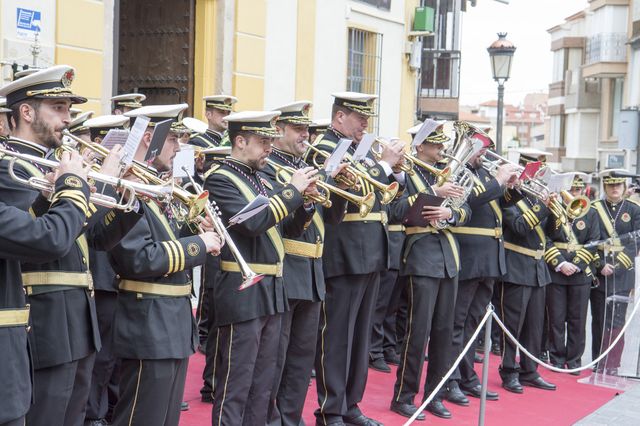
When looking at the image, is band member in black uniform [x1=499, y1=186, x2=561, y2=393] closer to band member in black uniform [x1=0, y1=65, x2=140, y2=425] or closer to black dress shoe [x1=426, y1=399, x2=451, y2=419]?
black dress shoe [x1=426, y1=399, x2=451, y2=419]

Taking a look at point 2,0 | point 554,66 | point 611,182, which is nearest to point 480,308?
point 611,182

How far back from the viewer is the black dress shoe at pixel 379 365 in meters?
8.70

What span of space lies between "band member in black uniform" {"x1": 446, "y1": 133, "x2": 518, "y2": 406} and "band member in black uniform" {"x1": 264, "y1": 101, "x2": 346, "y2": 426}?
178 cm

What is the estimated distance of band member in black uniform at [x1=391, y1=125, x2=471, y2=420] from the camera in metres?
7.17

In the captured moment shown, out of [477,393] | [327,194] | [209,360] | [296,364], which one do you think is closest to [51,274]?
[327,194]

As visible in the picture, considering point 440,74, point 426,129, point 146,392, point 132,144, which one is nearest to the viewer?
point 132,144

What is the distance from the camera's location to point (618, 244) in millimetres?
9883

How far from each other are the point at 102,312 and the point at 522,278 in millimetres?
3987

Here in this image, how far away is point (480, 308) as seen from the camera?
807 centimetres

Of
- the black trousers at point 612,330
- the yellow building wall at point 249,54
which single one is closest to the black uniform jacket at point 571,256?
the black trousers at point 612,330

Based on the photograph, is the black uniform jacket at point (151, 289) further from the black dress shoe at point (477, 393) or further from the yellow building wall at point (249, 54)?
the yellow building wall at point (249, 54)

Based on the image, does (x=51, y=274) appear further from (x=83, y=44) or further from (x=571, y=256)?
(x=571, y=256)

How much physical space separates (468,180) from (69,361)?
3.95 metres

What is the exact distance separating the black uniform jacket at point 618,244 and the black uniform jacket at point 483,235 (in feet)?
7.59
